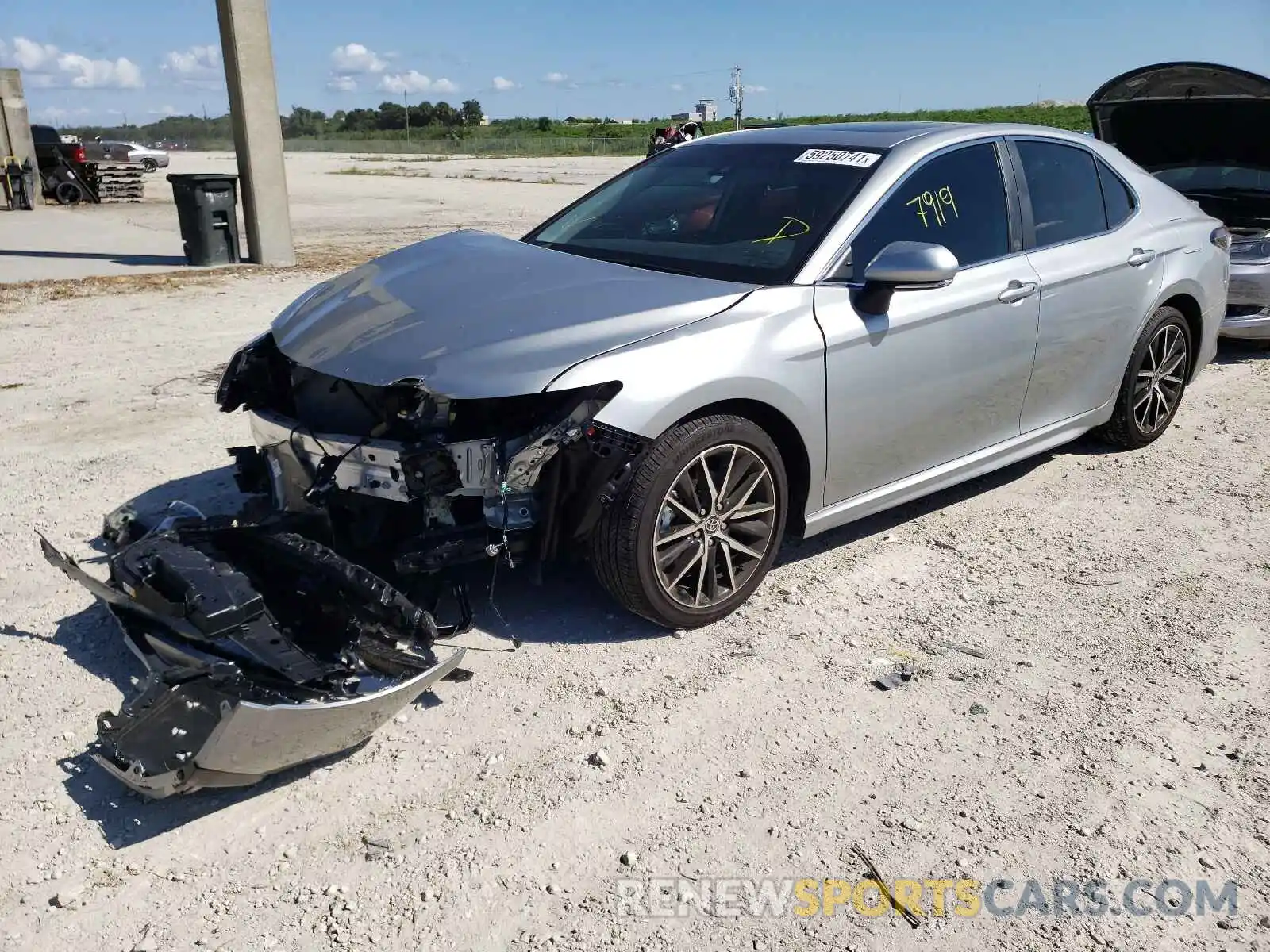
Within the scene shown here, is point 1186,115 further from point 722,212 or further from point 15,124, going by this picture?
point 15,124

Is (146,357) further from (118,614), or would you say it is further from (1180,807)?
(1180,807)

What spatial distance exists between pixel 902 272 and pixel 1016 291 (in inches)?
39.2

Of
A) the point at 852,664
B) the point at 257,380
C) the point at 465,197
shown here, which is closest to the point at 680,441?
the point at 852,664

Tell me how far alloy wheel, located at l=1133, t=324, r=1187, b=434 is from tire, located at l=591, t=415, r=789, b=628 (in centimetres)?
283

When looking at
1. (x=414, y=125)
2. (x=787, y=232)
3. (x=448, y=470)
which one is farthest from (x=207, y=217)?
(x=414, y=125)

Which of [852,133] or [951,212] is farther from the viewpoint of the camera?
[852,133]

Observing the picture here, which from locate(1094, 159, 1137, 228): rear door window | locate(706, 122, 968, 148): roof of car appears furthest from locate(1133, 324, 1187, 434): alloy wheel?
locate(706, 122, 968, 148): roof of car

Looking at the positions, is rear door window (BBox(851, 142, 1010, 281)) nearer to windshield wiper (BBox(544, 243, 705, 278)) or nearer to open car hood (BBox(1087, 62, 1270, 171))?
windshield wiper (BBox(544, 243, 705, 278))

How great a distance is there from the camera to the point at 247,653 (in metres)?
3.06

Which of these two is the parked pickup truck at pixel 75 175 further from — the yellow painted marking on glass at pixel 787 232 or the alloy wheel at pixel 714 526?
the alloy wheel at pixel 714 526

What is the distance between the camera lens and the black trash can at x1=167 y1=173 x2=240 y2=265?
512 inches

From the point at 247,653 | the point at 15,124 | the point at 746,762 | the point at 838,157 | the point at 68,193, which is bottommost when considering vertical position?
the point at 746,762

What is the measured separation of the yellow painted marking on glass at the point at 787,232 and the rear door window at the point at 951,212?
21 centimetres

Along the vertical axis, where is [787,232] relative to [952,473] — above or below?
A: above
